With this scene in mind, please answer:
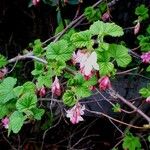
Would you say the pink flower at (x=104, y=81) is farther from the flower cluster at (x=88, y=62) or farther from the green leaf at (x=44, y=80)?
the green leaf at (x=44, y=80)

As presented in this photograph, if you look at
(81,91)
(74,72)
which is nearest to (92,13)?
(74,72)

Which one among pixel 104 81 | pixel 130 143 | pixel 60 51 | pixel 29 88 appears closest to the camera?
pixel 104 81

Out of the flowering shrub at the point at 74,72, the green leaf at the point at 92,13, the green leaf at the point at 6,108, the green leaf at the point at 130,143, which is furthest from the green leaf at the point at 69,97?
the green leaf at the point at 130,143

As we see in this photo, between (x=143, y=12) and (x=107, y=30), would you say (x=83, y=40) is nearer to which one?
(x=107, y=30)

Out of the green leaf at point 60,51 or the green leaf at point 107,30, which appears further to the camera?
the green leaf at point 60,51

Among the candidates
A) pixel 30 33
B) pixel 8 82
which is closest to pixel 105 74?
pixel 8 82

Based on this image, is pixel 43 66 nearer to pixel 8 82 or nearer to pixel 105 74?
pixel 8 82
